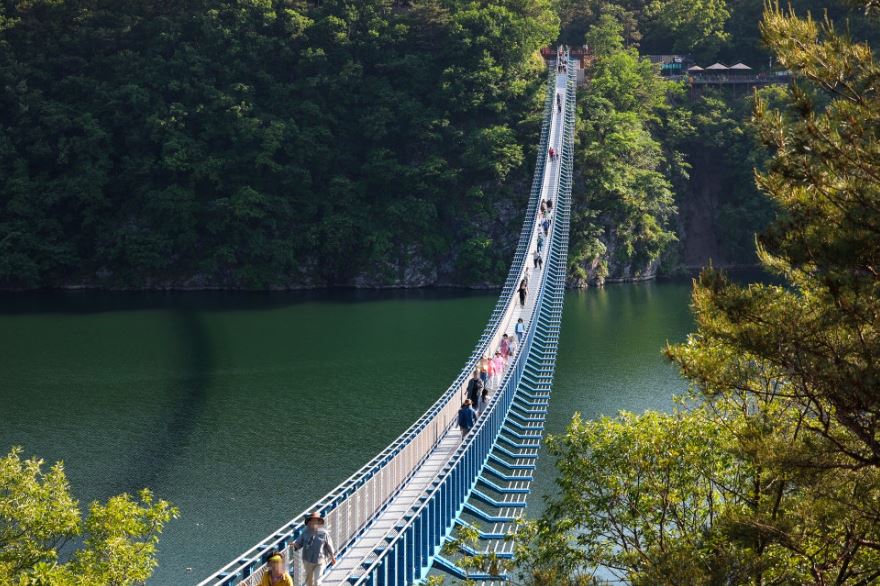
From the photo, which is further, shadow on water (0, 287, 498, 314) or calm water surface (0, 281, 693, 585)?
shadow on water (0, 287, 498, 314)

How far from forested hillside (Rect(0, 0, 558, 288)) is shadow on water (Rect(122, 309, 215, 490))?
23.1 ft

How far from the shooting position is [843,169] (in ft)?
25.3

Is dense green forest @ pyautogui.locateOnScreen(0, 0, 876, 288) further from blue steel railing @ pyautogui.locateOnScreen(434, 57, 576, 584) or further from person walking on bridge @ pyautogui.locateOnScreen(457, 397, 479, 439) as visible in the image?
person walking on bridge @ pyautogui.locateOnScreen(457, 397, 479, 439)

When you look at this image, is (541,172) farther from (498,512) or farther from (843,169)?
(843,169)

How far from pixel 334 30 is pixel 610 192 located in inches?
453

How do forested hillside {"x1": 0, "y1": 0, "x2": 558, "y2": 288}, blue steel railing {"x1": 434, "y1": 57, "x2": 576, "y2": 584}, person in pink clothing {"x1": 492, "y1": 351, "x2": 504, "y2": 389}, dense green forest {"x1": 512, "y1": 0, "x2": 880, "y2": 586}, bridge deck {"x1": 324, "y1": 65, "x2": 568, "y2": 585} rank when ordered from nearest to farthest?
1. dense green forest {"x1": 512, "y1": 0, "x2": 880, "y2": 586}
2. bridge deck {"x1": 324, "y1": 65, "x2": 568, "y2": 585}
3. blue steel railing {"x1": 434, "y1": 57, "x2": 576, "y2": 584}
4. person in pink clothing {"x1": 492, "y1": 351, "x2": 504, "y2": 389}
5. forested hillside {"x1": 0, "y1": 0, "x2": 558, "y2": 288}

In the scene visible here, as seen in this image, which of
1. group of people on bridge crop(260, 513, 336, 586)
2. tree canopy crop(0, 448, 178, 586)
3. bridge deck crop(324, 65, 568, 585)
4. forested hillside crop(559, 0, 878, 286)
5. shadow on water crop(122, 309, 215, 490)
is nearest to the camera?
group of people on bridge crop(260, 513, 336, 586)

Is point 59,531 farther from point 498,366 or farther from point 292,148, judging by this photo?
point 292,148

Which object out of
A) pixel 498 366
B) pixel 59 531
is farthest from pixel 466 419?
pixel 59 531

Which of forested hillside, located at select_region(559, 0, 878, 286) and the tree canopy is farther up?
forested hillside, located at select_region(559, 0, 878, 286)

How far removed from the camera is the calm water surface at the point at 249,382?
1914 centimetres

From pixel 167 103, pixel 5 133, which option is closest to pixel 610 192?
pixel 167 103

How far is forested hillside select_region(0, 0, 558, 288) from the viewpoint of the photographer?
1623 inches

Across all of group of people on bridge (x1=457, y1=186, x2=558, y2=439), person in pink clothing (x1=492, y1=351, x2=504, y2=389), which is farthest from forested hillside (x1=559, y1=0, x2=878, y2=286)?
person in pink clothing (x1=492, y1=351, x2=504, y2=389)
